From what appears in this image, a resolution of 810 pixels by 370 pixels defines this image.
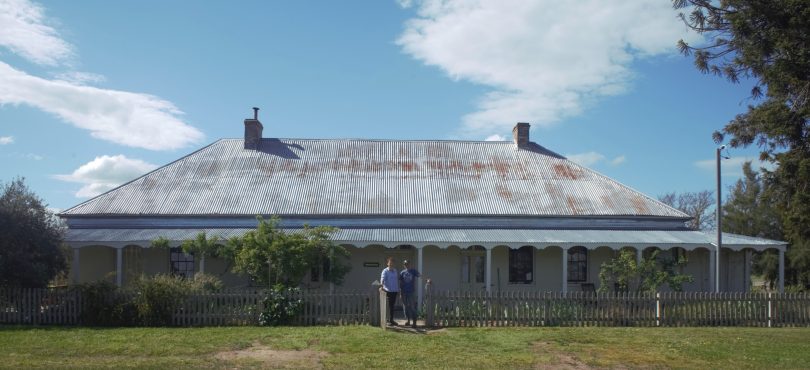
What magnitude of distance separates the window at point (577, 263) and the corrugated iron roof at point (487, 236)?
1054mm

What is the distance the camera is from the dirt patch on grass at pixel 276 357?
31.1 ft

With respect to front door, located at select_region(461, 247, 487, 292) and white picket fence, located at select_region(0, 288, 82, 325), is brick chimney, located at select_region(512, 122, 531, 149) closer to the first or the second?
front door, located at select_region(461, 247, 487, 292)

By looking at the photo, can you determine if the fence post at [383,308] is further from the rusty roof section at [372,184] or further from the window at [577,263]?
the window at [577,263]

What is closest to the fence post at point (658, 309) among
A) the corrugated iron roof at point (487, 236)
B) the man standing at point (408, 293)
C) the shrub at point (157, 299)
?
the corrugated iron roof at point (487, 236)

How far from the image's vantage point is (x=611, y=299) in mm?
14359

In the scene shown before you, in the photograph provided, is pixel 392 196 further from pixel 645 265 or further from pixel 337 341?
pixel 337 341

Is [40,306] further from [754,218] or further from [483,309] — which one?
[754,218]

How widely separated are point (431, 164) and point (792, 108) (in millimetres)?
13620

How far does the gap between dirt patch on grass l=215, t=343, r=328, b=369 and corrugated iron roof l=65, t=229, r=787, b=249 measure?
8369 mm

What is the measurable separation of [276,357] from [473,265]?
1190cm

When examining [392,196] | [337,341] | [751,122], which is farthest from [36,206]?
[751,122]

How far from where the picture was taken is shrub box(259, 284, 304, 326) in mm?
13984

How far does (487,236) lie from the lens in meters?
19.5

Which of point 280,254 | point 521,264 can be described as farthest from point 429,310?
point 521,264
